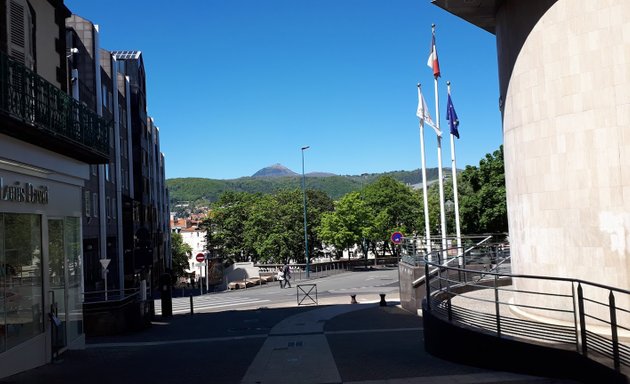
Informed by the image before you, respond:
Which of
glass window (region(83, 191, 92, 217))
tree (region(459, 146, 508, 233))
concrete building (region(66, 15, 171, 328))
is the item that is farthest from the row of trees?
glass window (region(83, 191, 92, 217))

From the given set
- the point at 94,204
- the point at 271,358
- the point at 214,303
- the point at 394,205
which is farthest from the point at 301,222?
the point at 271,358

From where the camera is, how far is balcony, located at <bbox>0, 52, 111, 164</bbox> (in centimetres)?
910

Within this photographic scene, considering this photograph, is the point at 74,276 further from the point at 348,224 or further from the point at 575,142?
the point at 348,224

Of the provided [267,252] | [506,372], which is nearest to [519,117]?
[506,372]

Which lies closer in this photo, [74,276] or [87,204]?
[74,276]

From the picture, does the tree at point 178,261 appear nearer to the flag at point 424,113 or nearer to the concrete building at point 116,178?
the concrete building at point 116,178

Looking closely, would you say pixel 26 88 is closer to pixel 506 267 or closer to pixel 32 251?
pixel 32 251

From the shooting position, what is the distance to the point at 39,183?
11.6 meters

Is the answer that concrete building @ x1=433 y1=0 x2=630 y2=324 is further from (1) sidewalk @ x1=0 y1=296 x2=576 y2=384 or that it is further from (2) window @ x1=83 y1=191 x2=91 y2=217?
(2) window @ x1=83 y1=191 x2=91 y2=217

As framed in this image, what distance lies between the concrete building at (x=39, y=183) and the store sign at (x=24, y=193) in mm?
17

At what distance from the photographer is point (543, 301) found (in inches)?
433

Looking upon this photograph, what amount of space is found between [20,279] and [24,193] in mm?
1543

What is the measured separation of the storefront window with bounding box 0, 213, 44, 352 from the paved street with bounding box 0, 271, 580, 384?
77 cm

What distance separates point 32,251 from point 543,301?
9709 millimetres
